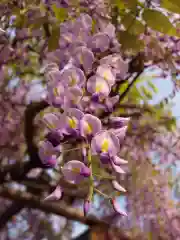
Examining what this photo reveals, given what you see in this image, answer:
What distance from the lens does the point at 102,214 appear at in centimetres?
474

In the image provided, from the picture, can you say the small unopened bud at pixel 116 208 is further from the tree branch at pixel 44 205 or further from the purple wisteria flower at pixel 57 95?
the tree branch at pixel 44 205

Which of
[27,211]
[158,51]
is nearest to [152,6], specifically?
[158,51]

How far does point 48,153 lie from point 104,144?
0.17 metres

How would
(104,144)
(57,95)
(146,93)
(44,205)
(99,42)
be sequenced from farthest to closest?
(146,93), (44,205), (99,42), (57,95), (104,144)

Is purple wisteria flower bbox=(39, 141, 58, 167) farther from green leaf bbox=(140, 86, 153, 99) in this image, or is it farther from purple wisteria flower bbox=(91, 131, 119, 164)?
green leaf bbox=(140, 86, 153, 99)

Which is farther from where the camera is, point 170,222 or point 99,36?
point 170,222

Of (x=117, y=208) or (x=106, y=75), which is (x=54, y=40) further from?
(x=117, y=208)

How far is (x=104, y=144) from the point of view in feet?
3.12

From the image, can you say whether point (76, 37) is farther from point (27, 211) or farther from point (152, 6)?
point (27, 211)

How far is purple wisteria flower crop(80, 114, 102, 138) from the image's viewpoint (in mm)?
968

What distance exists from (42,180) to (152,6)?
7.43 ft

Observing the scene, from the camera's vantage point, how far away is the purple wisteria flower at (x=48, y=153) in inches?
40.1

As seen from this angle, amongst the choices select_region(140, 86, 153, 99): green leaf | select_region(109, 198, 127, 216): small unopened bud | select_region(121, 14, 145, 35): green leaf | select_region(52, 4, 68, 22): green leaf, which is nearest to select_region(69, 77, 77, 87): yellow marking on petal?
select_region(109, 198, 127, 216): small unopened bud

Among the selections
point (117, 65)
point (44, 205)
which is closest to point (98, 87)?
point (117, 65)
